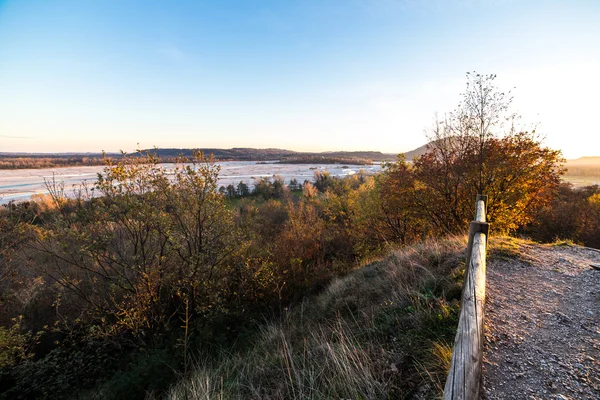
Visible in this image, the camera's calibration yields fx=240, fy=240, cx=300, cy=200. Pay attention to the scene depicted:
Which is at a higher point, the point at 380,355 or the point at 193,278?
the point at 380,355

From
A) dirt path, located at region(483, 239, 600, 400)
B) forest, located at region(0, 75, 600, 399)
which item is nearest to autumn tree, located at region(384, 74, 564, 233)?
forest, located at region(0, 75, 600, 399)

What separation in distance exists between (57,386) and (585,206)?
123 feet

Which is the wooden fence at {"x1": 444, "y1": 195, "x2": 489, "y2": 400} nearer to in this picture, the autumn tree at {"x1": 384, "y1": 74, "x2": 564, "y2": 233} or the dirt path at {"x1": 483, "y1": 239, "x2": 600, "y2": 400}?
the dirt path at {"x1": 483, "y1": 239, "x2": 600, "y2": 400}

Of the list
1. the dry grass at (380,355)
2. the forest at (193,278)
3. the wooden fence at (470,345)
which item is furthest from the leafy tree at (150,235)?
the wooden fence at (470,345)

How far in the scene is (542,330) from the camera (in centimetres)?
333

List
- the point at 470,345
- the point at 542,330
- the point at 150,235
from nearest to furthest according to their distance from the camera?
the point at 470,345, the point at 542,330, the point at 150,235

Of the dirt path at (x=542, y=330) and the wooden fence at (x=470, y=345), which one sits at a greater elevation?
the wooden fence at (x=470, y=345)

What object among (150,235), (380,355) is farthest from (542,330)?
(150,235)

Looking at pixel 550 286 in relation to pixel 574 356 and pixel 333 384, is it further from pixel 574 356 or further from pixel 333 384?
pixel 333 384

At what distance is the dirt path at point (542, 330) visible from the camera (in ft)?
7.94

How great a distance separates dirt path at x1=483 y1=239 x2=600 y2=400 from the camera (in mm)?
2420

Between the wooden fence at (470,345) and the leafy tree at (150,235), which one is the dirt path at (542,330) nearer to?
the wooden fence at (470,345)

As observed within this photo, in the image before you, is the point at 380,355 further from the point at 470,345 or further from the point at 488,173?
the point at 488,173

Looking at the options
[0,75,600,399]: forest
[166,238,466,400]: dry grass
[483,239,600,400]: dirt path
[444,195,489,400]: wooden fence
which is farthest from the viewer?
[0,75,600,399]: forest
